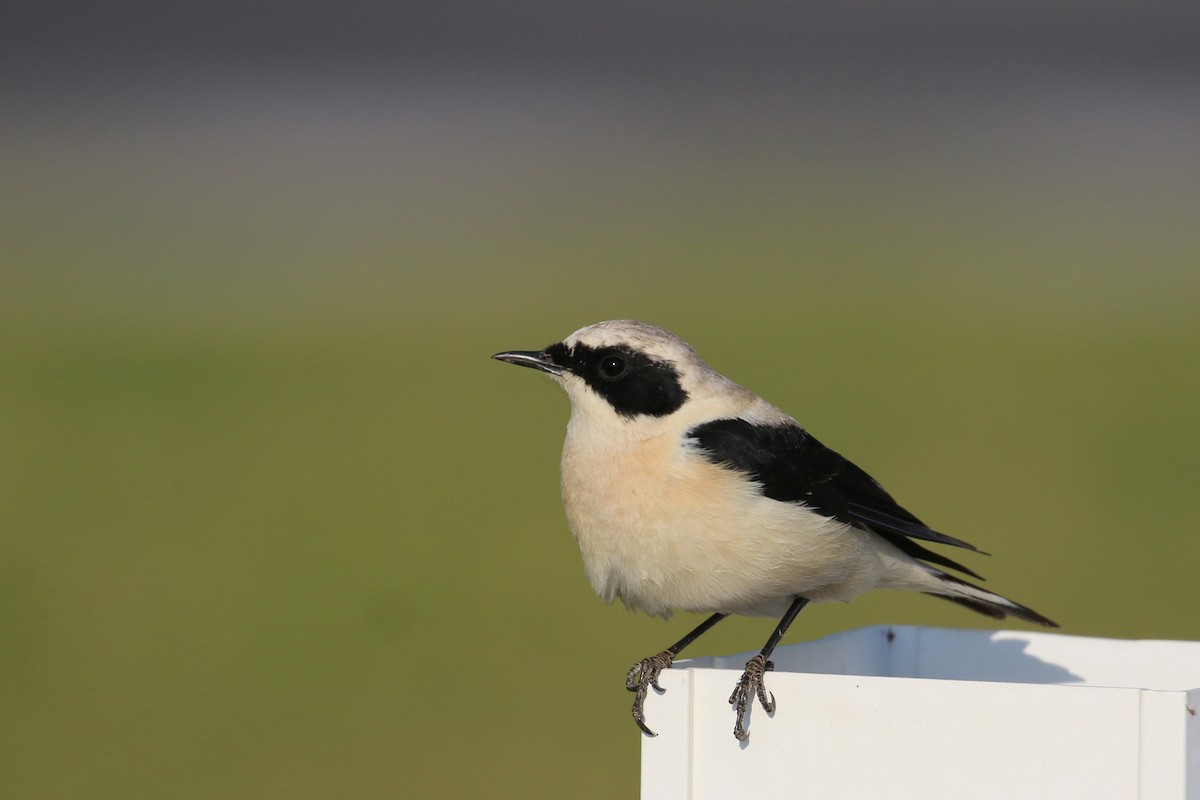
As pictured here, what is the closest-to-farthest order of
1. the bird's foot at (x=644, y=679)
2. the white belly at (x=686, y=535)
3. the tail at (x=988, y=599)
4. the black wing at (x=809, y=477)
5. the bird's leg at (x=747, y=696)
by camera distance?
the bird's leg at (x=747, y=696), the bird's foot at (x=644, y=679), the white belly at (x=686, y=535), the black wing at (x=809, y=477), the tail at (x=988, y=599)

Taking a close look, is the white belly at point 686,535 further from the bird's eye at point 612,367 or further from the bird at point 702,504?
the bird's eye at point 612,367

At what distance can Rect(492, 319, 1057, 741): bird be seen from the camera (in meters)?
3.48

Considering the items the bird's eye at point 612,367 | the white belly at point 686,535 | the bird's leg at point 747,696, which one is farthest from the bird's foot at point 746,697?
the bird's eye at point 612,367

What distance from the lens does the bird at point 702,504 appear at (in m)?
3.48

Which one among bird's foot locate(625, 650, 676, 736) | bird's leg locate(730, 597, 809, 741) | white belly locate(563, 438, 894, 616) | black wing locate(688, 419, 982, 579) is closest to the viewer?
bird's leg locate(730, 597, 809, 741)

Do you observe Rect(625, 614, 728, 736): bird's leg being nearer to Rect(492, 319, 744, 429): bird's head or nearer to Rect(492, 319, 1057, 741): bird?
Rect(492, 319, 1057, 741): bird

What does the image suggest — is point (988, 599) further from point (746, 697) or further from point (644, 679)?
point (746, 697)

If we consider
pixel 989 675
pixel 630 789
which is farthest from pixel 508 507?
pixel 989 675

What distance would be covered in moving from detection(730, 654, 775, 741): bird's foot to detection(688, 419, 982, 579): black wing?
2.61 feet

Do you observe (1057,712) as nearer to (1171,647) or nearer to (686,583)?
(686,583)

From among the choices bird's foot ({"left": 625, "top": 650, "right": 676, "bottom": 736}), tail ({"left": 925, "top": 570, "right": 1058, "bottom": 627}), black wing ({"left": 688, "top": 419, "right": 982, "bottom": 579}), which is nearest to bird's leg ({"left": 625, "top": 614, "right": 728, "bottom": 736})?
bird's foot ({"left": 625, "top": 650, "right": 676, "bottom": 736})

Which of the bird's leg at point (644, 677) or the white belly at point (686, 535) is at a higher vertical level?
the white belly at point (686, 535)

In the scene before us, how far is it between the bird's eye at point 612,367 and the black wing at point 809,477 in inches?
11.4

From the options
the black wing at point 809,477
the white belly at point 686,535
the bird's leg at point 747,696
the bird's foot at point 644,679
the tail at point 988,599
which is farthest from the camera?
the tail at point 988,599
